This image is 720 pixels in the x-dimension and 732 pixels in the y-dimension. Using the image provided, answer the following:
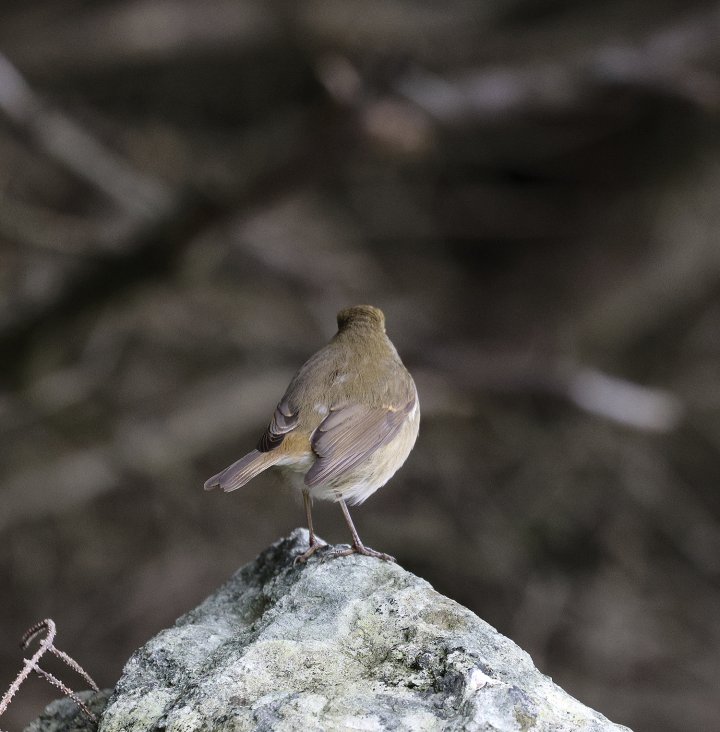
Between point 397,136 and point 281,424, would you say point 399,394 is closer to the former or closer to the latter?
point 281,424

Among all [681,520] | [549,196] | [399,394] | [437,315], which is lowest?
[399,394]

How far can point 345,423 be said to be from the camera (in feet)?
11.9

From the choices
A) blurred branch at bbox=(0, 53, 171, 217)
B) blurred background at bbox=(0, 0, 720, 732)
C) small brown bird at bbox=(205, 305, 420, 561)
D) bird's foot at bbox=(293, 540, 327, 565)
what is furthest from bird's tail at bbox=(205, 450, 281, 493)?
blurred branch at bbox=(0, 53, 171, 217)

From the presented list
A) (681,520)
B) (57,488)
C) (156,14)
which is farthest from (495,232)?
(57,488)

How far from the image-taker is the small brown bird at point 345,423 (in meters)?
3.50

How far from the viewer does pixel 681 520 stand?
29.3 feet

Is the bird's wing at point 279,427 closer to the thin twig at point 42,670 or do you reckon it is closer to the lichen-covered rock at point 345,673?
the lichen-covered rock at point 345,673

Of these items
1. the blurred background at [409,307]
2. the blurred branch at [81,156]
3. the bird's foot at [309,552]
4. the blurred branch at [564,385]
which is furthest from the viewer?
the blurred branch at [564,385]

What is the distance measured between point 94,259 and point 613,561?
493cm

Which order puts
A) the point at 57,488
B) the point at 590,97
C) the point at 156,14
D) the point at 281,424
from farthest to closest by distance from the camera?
the point at 156,14 < the point at 57,488 < the point at 590,97 < the point at 281,424

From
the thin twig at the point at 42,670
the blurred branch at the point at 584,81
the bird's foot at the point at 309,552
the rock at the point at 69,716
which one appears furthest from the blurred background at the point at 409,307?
the thin twig at the point at 42,670

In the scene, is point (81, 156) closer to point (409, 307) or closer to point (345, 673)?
point (409, 307)

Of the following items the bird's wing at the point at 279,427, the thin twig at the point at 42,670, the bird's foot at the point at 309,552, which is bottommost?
the thin twig at the point at 42,670

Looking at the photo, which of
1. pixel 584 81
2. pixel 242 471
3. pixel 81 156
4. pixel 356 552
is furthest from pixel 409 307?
pixel 356 552
